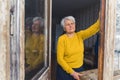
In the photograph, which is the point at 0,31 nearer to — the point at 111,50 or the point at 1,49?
the point at 1,49

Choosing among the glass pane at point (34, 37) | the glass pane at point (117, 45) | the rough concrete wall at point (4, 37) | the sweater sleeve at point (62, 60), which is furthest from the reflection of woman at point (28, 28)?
the sweater sleeve at point (62, 60)

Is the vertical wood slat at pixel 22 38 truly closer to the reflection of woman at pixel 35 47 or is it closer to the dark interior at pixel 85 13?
the reflection of woman at pixel 35 47

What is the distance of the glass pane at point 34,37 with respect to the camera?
6.02ft

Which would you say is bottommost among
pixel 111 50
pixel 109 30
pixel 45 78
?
pixel 45 78

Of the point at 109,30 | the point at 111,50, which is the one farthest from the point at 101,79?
the point at 109,30

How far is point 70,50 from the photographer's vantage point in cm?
302

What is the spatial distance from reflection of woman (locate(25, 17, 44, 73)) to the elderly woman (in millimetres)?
494

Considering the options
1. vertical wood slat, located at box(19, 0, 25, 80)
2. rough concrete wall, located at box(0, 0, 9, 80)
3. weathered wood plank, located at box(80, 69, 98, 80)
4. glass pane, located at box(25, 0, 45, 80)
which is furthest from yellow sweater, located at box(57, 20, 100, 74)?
rough concrete wall, located at box(0, 0, 9, 80)

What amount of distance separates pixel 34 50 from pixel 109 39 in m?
0.66

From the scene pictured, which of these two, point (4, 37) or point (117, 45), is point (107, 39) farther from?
point (4, 37)

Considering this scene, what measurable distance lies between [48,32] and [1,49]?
1282 mm

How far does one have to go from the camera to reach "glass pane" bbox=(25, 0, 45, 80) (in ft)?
6.02

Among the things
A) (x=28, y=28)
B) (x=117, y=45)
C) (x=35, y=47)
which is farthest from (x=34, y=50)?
(x=117, y=45)

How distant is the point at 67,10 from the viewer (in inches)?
298
